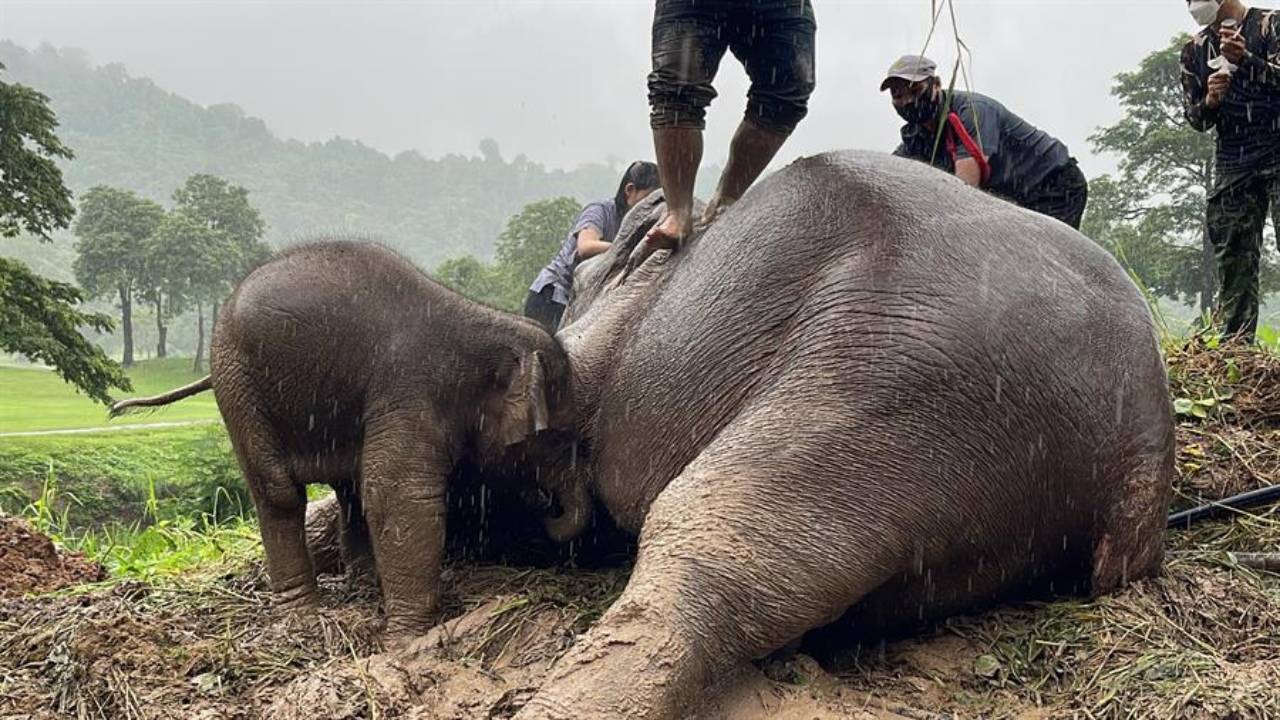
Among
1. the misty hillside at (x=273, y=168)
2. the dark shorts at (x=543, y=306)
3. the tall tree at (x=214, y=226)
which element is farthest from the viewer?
the misty hillside at (x=273, y=168)

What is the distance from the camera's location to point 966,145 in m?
4.37

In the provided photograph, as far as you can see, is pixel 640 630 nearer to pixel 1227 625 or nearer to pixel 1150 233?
pixel 1227 625

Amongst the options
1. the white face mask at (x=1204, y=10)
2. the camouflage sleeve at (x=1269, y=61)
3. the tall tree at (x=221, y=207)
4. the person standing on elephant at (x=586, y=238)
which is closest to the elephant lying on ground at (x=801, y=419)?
the person standing on elephant at (x=586, y=238)

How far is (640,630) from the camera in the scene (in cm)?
219

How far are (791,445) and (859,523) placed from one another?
0.22 metres

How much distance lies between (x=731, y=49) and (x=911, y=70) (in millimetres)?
1342

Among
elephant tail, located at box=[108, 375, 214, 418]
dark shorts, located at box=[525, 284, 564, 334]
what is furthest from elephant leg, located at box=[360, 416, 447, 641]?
dark shorts, located at box=[525, 284, 564, 334]

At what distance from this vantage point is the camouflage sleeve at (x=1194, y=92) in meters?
5.12

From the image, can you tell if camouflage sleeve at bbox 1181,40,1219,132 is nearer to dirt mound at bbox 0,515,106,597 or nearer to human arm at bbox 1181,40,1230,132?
human arm at bbox 1181,40,1230,132

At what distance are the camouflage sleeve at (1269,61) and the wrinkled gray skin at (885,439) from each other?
2.76m

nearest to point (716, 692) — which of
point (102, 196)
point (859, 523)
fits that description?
point (859, 523)

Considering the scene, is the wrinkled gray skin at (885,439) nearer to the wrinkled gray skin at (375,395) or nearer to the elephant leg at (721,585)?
the elephant leg at (721,585)

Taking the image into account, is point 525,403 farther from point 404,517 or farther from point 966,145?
point 966,145

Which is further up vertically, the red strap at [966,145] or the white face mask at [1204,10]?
the white face mask at [1204,10]
